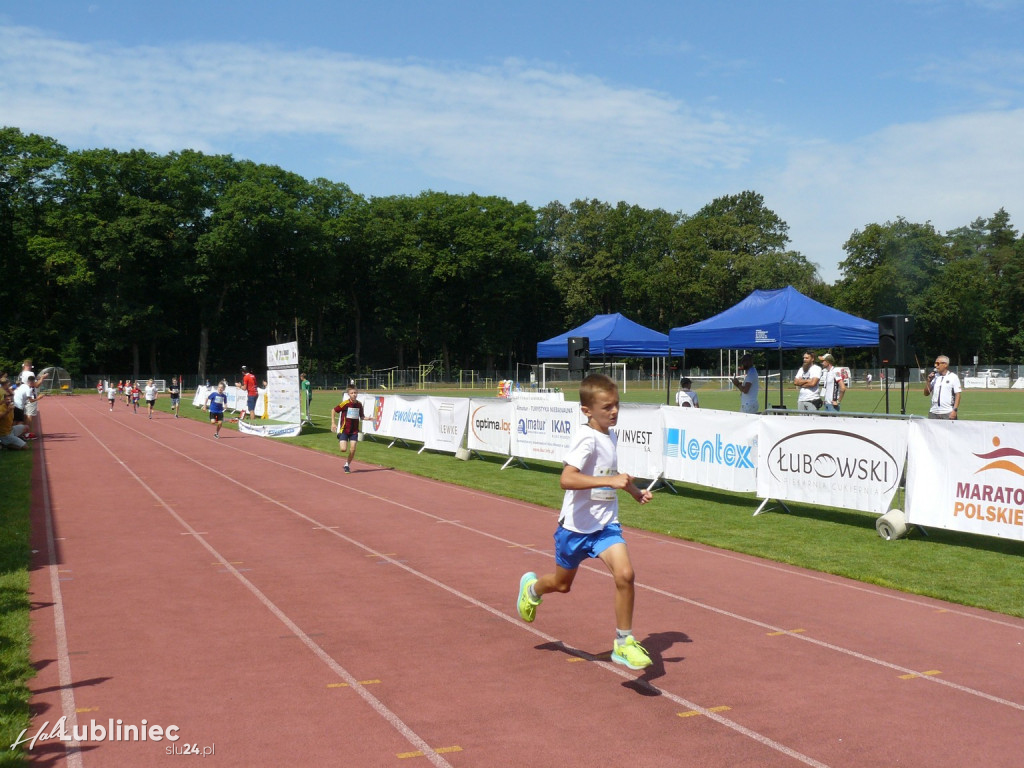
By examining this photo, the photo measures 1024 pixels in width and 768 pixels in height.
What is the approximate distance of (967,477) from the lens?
33.1ft

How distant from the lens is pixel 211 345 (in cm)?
8250

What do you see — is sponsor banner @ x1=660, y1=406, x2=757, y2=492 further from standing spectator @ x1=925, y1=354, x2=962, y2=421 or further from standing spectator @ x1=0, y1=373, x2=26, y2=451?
standing spectator @ x1=0, y1=373, x2=26, y2=451

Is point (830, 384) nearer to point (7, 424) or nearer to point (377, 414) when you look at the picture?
point (377, 414)

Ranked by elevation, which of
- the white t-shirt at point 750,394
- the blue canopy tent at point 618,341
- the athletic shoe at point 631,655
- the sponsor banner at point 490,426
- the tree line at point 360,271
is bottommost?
the athletic shoe at point 631,655

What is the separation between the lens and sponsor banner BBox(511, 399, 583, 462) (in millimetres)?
17047

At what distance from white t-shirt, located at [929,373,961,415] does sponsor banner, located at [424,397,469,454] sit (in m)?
9.84

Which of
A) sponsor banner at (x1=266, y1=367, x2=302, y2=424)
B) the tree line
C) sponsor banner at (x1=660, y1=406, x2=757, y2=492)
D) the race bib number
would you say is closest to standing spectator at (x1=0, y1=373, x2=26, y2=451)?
sponsor banner at (x1=266, y1=367, x2=302, y2=424)

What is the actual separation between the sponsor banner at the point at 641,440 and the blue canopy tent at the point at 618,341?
1072 cm

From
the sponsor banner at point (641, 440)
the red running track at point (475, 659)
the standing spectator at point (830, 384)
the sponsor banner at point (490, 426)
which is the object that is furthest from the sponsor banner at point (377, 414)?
the red running track at point (475, 659)

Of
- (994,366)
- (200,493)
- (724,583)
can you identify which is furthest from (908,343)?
(994,366)

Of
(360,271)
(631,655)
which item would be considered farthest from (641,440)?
(360,271)

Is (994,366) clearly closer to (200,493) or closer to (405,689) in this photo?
(200,493)

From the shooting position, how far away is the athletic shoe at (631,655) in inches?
220

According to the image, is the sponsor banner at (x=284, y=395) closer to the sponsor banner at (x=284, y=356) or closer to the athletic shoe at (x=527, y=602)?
the sponsor banner at (x=284, y=356)
